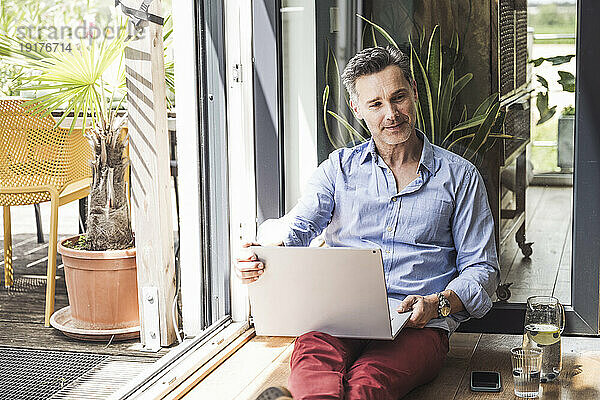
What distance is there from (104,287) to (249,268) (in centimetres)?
118

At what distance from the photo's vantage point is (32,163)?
3.96 meters

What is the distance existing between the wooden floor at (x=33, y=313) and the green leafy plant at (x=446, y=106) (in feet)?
4.54

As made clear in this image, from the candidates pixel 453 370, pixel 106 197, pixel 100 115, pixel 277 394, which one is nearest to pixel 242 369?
pixel 453 370

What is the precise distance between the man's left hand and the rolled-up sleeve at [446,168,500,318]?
0.37 ft

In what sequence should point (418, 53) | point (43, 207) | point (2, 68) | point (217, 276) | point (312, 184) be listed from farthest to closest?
point (43, 207) < point (2, 68) < point (217, 276) < point (418, 53) < point (312, 184)

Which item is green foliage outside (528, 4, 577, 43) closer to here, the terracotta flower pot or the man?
the man

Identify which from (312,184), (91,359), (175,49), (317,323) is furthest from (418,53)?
(91,359)

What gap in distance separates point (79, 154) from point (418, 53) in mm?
1970

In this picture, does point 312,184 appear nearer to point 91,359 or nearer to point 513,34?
point 513,34

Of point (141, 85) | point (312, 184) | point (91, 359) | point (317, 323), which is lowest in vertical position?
point (91, 359)

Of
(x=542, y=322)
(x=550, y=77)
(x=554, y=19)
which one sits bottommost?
(x=542, y=322)

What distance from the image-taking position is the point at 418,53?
307 centimetres

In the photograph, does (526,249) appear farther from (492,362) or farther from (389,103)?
(389,103)

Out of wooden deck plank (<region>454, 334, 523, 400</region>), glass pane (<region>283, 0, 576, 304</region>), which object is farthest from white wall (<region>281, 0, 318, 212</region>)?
wooden deck plank (<region>454, 334, 523, 400</region>)
